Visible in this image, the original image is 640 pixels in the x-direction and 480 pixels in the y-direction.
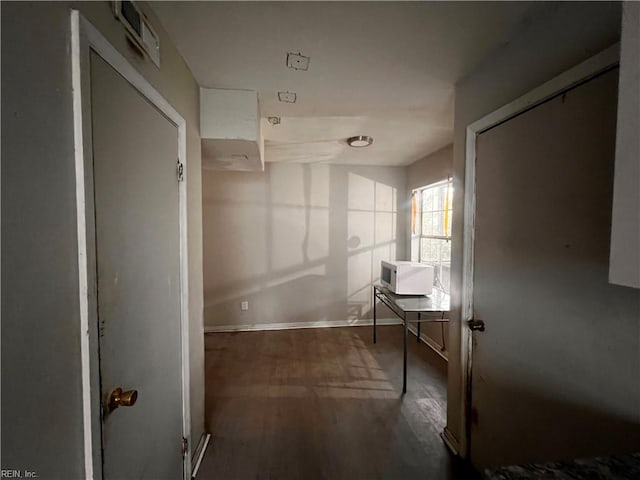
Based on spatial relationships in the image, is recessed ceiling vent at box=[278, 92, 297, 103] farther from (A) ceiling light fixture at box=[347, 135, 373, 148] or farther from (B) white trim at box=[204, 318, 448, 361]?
(B) white trim at box=[204, 318, 448, 361]

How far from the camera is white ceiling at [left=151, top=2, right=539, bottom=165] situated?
1.12 meters

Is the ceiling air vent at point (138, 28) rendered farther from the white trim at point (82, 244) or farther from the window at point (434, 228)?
the window at point (434, 228)

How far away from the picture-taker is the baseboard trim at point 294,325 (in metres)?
3.81

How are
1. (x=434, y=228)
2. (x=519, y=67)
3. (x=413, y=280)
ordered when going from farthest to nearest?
(x=434, y=228), (x=413, y=280), (x=519, y=67)

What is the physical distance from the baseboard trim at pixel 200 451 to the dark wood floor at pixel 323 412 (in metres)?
0.04

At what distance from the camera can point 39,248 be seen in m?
0.60

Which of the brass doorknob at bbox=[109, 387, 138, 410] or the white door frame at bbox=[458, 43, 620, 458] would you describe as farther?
the white door frame at bbox=[458, 43, 620, 458]

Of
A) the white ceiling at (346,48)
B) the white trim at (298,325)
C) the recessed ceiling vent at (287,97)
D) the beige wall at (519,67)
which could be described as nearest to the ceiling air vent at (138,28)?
the white ceiling at (346,48)

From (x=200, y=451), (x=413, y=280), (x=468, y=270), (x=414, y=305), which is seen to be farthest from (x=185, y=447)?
(x=413, y=280)

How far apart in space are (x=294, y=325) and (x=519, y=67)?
143 inches

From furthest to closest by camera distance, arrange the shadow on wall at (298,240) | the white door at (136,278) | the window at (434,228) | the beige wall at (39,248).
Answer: the shadow on wall at (298,240) < the window at (434,228) < the white door at (136,278) < the beige wall at (39,248)

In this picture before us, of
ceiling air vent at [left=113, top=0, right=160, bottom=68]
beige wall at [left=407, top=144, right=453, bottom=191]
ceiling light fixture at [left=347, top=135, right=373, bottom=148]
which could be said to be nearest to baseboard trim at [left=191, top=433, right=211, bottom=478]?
ceiling air vent at [left=113, top=0, right=160, bottom=68]

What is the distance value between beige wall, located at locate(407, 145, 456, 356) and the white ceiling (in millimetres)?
871

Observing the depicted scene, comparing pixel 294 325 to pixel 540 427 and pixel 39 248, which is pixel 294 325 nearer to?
pixel 540 427
